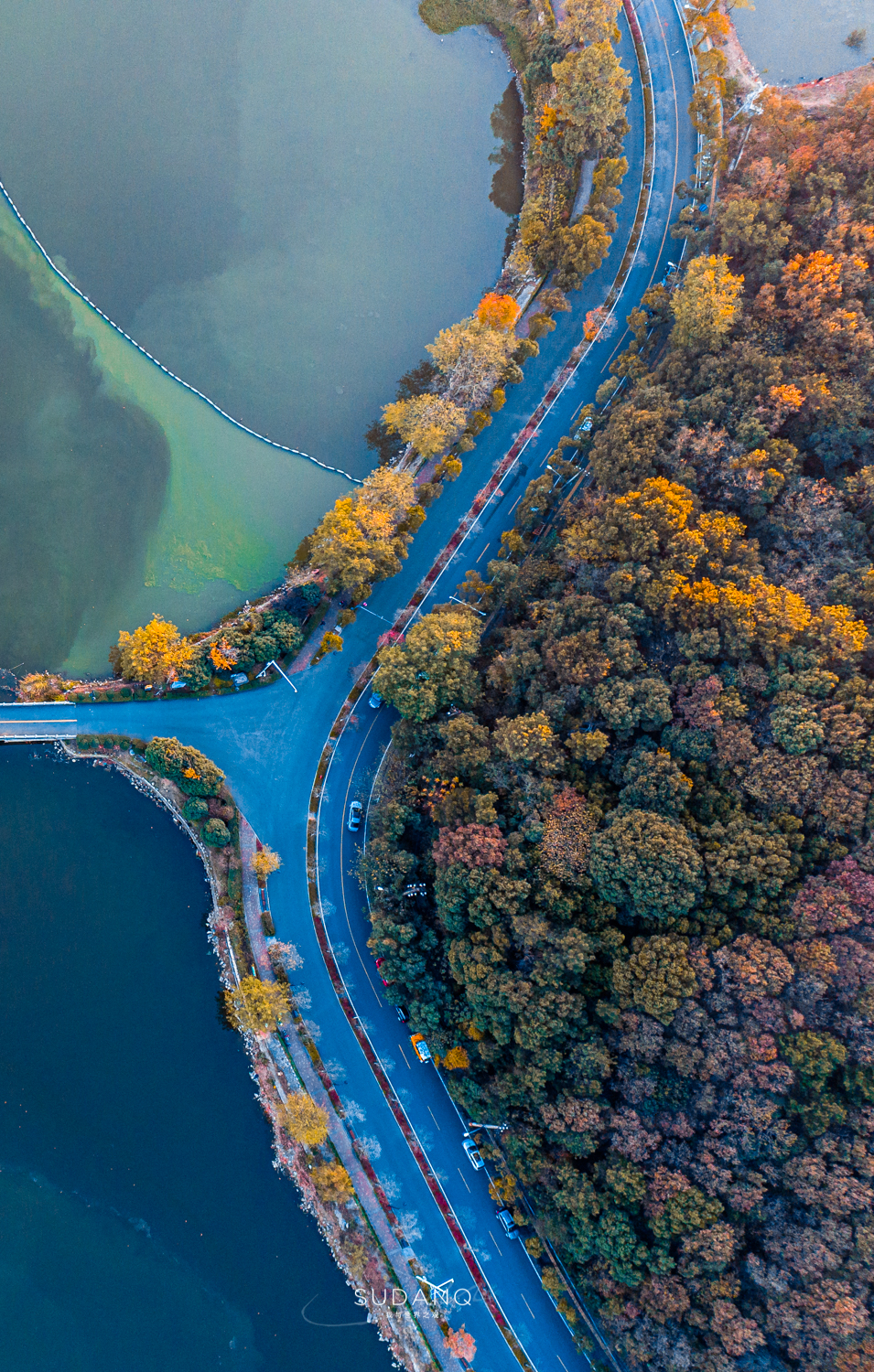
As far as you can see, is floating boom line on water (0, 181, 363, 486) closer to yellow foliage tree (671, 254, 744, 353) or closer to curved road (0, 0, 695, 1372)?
curved road (0, 0, 695, 1372)

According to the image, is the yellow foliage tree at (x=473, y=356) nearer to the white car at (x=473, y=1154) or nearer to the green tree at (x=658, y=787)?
the green tree at (x=658, y=787)

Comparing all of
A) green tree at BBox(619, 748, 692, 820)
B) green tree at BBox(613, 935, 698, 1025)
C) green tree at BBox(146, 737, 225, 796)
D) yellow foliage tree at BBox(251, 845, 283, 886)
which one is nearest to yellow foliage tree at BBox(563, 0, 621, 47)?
green tree at BBox(619, 748, 692, 820)

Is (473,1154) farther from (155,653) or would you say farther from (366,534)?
(366,534)

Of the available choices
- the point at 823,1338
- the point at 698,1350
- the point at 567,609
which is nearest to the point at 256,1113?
the point at 698,1350

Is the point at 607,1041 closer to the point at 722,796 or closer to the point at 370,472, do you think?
the point at 722,796

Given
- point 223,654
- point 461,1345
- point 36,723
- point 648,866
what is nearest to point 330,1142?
point 461,1345

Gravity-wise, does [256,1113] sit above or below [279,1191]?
above
